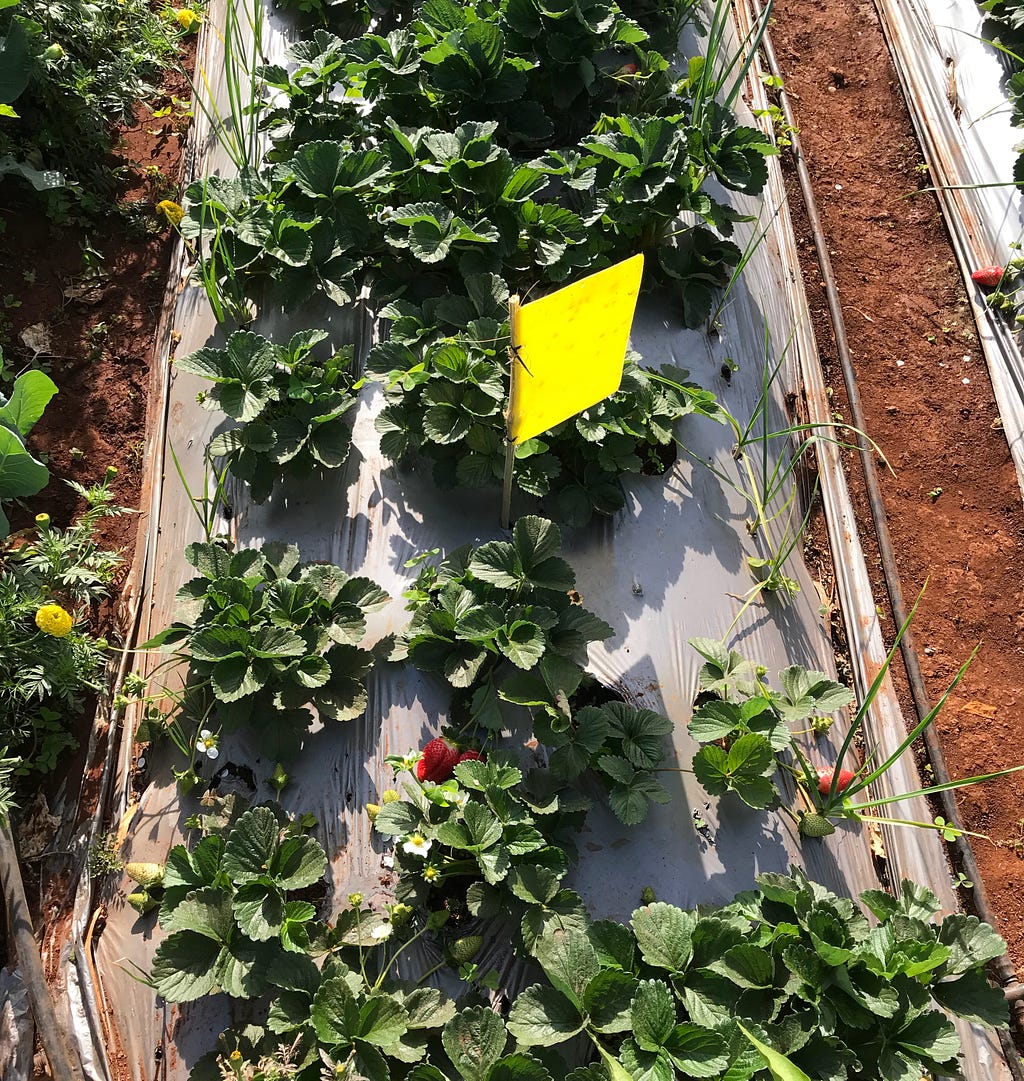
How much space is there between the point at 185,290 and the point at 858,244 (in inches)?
93.3

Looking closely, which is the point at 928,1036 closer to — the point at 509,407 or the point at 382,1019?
the point at 382,1019

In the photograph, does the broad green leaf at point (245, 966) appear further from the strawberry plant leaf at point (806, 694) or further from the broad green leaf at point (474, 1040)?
the strawberry plant leaf at point (806, 694)

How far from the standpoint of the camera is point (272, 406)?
6.45 ft

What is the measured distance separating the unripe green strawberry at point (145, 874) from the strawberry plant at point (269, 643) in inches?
9.5

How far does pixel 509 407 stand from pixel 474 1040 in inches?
43.6

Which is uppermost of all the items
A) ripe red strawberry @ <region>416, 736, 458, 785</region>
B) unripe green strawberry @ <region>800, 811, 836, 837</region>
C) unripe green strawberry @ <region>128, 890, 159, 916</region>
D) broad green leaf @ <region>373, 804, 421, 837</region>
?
ripe red strawberry @ <region>416, 736, 458, 785</region>

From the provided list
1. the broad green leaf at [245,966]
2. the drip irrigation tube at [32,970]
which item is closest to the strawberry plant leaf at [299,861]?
the broad green leaf at [245,966]

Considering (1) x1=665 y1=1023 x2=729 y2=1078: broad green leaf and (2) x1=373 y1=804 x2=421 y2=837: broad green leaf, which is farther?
(2) x1=373 y1=804 x2=421 y2=837: broad green leaf

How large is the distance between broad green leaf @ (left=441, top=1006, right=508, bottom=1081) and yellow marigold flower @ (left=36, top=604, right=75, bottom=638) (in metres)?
1.08

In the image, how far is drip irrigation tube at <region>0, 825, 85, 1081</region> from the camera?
4.83ft

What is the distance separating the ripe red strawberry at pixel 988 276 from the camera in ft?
9.39

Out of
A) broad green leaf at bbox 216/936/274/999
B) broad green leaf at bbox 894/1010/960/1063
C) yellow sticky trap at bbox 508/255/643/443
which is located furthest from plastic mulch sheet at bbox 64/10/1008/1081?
yellow sticky trap at bbox 508/255/643/443

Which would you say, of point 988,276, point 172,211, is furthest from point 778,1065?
point 988,276

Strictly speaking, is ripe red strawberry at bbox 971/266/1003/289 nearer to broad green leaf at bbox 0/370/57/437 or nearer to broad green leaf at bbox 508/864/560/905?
broad green leaf at bbox 508/864/560/905
